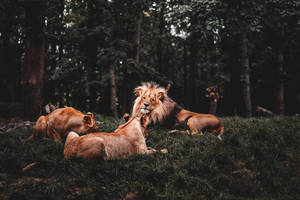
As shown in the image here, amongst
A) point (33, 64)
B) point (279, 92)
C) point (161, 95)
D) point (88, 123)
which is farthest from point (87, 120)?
point (279, 92)

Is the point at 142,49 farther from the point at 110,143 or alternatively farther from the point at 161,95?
the point at 110,143

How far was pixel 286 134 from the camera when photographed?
21.3 feet

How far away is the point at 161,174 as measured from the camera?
420 centimetres

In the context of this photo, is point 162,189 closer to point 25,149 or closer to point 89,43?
point 25,149

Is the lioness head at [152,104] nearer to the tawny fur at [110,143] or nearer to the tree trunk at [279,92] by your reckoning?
the tawny fur at [110,143]

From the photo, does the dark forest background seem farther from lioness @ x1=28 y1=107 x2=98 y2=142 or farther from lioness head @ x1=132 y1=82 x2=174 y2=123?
lioness @ x1=28 y1=107 x2=98 y2=142

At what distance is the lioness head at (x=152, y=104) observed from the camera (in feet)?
22.3

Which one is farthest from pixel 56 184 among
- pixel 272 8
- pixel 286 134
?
Result: pixel 272 8

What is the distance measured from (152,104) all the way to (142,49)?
11181mm

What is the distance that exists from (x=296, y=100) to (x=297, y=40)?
21.5 feet

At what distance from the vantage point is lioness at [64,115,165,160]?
14.1 ft

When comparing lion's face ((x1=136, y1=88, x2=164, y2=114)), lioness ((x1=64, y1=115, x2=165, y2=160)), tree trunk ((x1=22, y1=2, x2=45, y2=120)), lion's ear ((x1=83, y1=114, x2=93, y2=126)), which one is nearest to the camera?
lioness ((x1=64, y1=115, x2=165, y2=160))

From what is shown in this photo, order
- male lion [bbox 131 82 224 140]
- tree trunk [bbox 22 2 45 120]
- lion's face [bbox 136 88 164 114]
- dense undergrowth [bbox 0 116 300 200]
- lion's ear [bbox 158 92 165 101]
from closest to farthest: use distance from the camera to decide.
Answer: dense undergrowth [bbox 0 116 300 200]
lion's face [bbox 136 88 164 114]
male lion [bbox 131 82 224 140]
lion's ear [bbox 158 92 165 101]
tree trunk [bbox 22 2 45 120]

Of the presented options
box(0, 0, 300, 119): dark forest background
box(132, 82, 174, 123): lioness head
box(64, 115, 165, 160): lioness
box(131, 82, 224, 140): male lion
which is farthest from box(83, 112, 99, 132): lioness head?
box(0, 0, 300, 119): dark forest background
